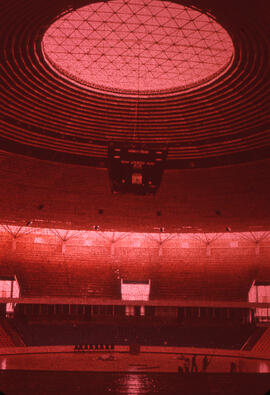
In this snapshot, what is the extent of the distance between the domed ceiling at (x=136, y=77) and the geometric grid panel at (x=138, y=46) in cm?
6

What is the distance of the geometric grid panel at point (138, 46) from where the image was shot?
75.4ft

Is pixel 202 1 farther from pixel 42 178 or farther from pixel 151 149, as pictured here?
pixel 42 178

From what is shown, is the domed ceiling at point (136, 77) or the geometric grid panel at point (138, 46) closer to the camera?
the domed ceiling at point (136, 77)

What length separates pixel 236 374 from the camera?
35.9ft

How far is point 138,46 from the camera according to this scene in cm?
2603

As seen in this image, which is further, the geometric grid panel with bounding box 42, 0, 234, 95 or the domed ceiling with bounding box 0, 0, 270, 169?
the geometric grid panel with bounding box 42, 0, 234, 95

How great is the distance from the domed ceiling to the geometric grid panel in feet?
0.19

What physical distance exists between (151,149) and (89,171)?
1047cm

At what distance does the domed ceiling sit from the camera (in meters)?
21.5

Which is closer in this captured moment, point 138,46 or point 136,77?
point 138,46

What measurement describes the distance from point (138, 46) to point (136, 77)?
287 centimetres

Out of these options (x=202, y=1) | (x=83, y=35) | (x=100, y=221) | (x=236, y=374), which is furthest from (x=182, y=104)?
(x=100, y=221)

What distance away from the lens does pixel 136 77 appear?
1130 inches

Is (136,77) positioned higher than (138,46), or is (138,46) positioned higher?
(138,46)
